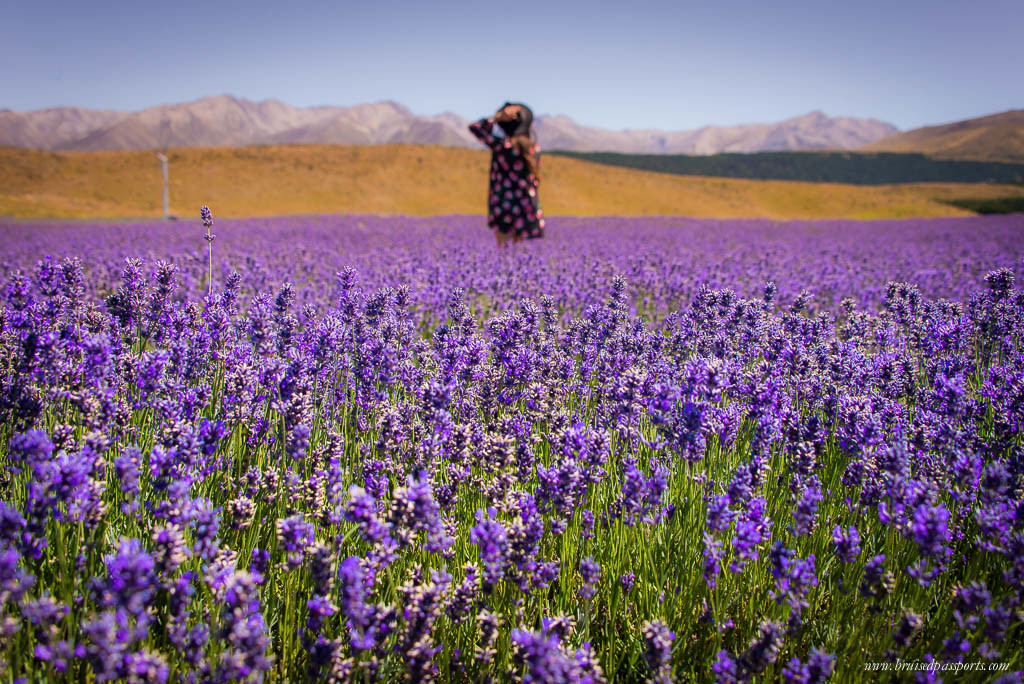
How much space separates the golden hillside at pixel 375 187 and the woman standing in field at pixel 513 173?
24503 mm

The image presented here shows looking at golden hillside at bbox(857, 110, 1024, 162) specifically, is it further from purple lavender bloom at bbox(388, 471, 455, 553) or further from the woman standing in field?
purple lavender bloom at bbox(388, 471, 455, 553)

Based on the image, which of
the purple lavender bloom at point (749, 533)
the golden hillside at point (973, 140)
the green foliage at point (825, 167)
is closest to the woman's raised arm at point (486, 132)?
the purple lavender bloom at point (749, 533)

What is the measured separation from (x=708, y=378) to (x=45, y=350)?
2503 millimetres

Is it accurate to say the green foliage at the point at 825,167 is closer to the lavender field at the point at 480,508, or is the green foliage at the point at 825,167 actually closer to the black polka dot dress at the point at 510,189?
the black polka dot dress at the point at 510,189

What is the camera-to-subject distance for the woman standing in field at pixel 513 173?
405 inches

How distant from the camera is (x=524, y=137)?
1036cm

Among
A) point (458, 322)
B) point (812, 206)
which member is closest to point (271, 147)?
point (812, 206)

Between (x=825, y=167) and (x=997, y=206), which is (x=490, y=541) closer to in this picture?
(x=997, y=206)

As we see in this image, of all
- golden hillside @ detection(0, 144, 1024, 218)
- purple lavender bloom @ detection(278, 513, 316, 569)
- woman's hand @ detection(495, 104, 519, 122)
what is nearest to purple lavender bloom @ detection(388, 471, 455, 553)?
purple lavender bloom @ detection(278, 513, 316, 569)

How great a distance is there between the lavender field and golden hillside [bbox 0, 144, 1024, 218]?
33.0 metres

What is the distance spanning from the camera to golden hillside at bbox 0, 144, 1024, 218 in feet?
116

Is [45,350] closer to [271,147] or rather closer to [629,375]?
[629,375]

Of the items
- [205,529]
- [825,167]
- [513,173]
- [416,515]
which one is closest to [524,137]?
[513,173]

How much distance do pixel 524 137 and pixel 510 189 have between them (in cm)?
104
